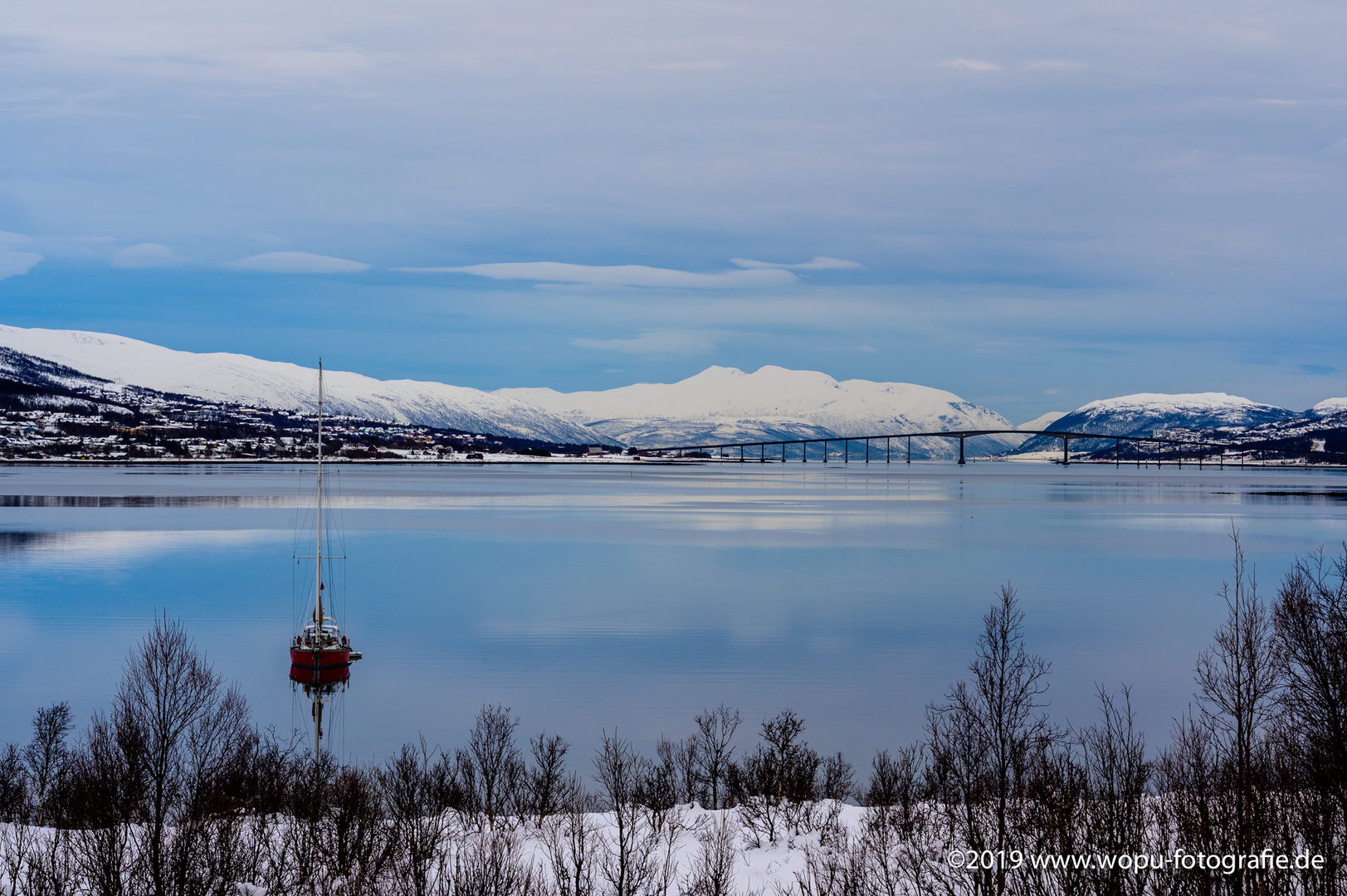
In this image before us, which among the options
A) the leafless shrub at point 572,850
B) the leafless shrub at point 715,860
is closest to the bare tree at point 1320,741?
the leafless shrub at point 715,860

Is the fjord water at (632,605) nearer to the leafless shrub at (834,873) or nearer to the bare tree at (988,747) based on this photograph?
the bare tree at (988,747)

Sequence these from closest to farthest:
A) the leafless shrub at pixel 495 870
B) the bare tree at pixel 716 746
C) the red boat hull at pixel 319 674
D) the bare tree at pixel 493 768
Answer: the leafless shrub at pixel 495 870 → the bare tree at pixel 493 768 → the bare tree at pixel 716 746 → the red boat hull at pixel 319 674

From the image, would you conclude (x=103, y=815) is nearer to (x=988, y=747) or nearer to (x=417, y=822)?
(x=417, y=822)

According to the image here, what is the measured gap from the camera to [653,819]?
1645cm

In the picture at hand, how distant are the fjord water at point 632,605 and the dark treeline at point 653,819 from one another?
4.17 metres

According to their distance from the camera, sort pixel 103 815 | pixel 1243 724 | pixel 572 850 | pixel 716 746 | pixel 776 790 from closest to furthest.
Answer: pixel 572 850
pixel 103 815
pixel 776 790
pixel 1243 724
pixel 716 746

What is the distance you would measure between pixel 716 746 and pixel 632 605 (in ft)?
79.5

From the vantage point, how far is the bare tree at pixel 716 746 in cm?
2089

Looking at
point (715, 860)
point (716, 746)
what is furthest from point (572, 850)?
point (716, 746)

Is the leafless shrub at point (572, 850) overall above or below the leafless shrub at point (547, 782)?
above

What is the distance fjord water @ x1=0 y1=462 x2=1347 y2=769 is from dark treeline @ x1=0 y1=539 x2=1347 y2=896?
417cm

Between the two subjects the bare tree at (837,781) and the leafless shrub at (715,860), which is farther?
the bare tree at (837,781)

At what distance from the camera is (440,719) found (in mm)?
27875

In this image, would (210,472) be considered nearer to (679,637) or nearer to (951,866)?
(679,637)
